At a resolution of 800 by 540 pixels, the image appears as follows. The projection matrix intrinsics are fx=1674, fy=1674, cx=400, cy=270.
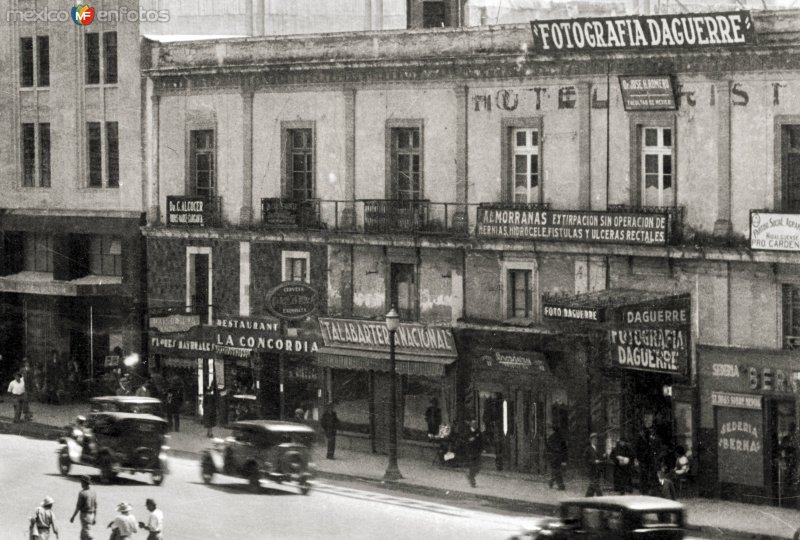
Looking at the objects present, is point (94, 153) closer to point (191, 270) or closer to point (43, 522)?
point (191, 270)

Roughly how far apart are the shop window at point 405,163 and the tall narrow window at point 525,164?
314 centimetres

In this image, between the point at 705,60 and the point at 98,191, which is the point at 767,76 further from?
the point at 98,191

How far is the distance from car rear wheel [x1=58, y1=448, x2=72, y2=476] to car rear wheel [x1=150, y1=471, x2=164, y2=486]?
2.04m

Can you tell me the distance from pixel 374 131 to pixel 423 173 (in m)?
2.14

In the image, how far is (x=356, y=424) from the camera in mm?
47500

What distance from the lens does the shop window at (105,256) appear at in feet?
181

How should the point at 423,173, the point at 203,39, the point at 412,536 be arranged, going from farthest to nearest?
the point at 203,39 → the point at 423,173 → the point at 412,536

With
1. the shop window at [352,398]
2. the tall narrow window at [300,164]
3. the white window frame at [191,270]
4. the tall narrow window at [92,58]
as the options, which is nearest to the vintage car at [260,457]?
the shop window at [352,398]

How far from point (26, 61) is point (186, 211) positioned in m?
9.32

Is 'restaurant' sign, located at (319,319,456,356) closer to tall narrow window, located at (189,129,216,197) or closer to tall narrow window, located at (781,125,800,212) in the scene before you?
tall narrow window, located at (189,129,216,197)

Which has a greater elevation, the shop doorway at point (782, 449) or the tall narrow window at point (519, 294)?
the tall narrow window at point (519, 294)

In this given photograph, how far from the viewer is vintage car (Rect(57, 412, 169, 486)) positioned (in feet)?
114

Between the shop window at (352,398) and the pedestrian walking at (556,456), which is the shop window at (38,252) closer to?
the shop window at (352,398)

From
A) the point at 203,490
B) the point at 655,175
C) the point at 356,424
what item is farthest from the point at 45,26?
the point at 203,490
